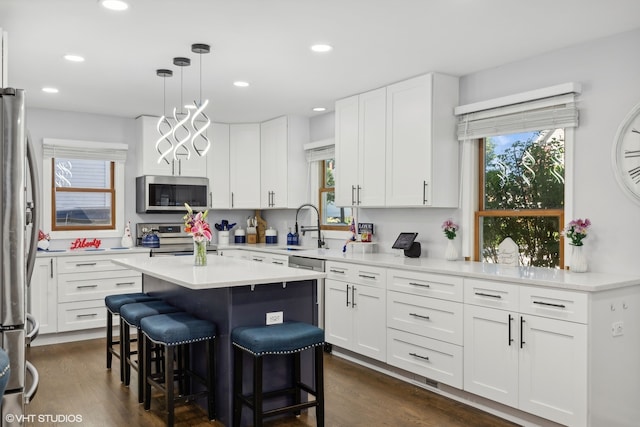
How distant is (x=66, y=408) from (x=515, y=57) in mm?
3988

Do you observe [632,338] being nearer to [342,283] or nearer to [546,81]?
[546,81]

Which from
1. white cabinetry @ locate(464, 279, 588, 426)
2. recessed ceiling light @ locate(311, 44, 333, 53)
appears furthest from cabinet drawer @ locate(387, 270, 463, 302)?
recessed ceiling light @ locate(311, 44, 333, 53)

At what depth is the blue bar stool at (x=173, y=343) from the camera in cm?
303

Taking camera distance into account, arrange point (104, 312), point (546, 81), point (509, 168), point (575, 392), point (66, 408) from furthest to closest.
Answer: point (104, 312) < point (509, 168) < point (546, 81) < point (66, 408) < point (575, 392)

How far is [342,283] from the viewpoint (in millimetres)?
4578

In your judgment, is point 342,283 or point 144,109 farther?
point 144,109

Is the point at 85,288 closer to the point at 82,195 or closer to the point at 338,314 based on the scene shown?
the point at 82,195

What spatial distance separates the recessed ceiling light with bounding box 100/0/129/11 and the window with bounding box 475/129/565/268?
2.83 metres

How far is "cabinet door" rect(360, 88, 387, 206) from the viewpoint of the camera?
4.64 m

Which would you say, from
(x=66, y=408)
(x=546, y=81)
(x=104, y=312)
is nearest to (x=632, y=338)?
(x=546, y=81)

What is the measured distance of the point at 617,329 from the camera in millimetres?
2996

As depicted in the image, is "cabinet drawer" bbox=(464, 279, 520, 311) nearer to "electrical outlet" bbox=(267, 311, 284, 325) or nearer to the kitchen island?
the kitchen island

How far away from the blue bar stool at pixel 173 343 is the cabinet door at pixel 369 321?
1.42 meters

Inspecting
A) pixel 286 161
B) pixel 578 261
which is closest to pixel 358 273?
pixel 578 261
